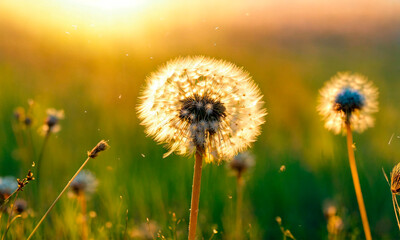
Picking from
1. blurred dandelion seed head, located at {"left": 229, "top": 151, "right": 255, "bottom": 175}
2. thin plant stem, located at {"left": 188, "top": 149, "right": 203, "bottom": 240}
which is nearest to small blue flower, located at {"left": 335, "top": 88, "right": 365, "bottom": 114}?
blurred dandelion seed head, located at {"left": 229, "top": 151, "right": 255, "bottom": 175}

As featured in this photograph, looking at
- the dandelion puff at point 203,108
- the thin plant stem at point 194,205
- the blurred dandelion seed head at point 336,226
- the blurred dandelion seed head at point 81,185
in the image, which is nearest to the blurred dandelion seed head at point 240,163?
the blurred dandelion seed head at point 336,226

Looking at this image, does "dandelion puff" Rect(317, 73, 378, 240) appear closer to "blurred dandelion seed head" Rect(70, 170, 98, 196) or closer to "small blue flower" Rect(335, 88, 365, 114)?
"small blue flower" Rect(335, 88, 365, 114)

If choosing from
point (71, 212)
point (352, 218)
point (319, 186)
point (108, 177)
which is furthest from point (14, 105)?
point (352, 218)

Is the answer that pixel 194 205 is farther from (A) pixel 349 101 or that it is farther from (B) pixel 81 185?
(B) pixel 81 185

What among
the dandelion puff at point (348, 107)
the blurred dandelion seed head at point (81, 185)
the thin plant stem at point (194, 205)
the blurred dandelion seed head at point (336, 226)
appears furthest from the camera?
the blurred dandelion seed head at point (81, 185)

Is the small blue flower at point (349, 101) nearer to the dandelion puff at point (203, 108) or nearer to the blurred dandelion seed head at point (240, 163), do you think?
the dandelion puff at point (203, 108)

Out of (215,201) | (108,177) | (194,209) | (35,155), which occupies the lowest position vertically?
(194,209)

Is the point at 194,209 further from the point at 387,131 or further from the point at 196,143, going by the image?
the point at 387,131
